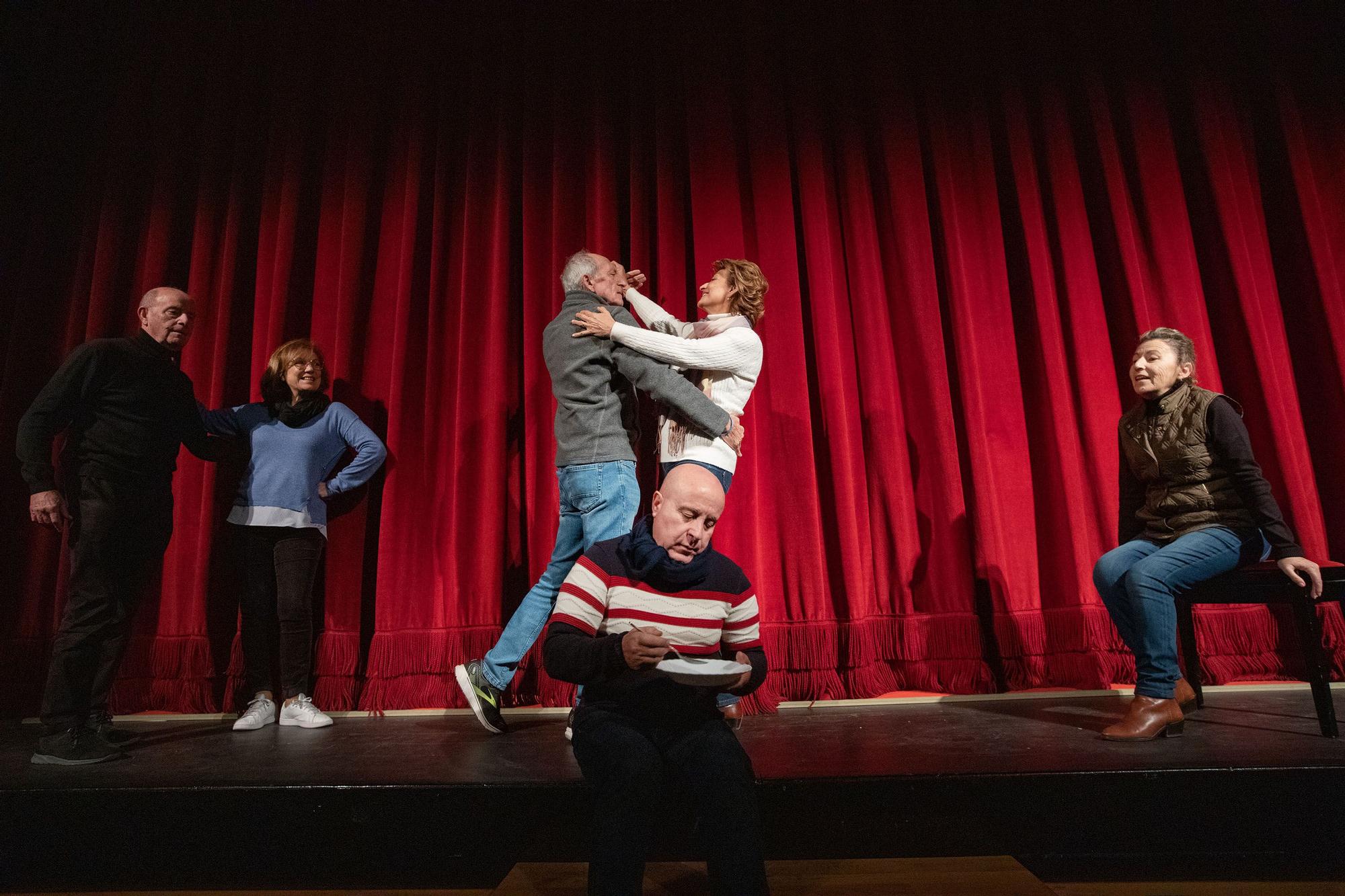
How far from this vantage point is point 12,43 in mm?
3678

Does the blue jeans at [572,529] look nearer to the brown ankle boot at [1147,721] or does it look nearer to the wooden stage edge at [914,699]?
the wooden stage edge at [914,699]

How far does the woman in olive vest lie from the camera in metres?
2.00

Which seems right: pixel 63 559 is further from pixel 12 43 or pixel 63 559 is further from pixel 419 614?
pixel 12 43

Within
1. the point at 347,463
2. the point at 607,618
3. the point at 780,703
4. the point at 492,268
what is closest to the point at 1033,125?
the point at 492,268

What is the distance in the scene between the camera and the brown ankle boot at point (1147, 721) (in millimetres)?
1952

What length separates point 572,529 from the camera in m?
2.35

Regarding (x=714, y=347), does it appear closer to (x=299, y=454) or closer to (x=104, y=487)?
(x=299, y=454)

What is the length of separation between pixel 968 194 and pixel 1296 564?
1972 millimetres

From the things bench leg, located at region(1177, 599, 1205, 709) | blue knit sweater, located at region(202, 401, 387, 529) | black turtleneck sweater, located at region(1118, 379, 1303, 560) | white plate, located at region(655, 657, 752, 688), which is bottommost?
bench leg, located at region(1177, 599, 1205, 709)

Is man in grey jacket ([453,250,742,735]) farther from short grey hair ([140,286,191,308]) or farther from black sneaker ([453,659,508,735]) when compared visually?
short grey hair ([140,286,191,308])

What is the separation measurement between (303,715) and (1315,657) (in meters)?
3.11

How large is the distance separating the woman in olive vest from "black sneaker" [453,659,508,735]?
5.76ft

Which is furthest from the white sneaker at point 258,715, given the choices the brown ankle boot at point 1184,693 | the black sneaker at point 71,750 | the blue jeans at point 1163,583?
the brown ankle boot at point 1184,693

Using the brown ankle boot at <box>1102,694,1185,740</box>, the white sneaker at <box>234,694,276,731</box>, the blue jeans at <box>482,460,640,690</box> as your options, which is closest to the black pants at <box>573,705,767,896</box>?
the blue jeans at <box>482,460,640,690</box>
